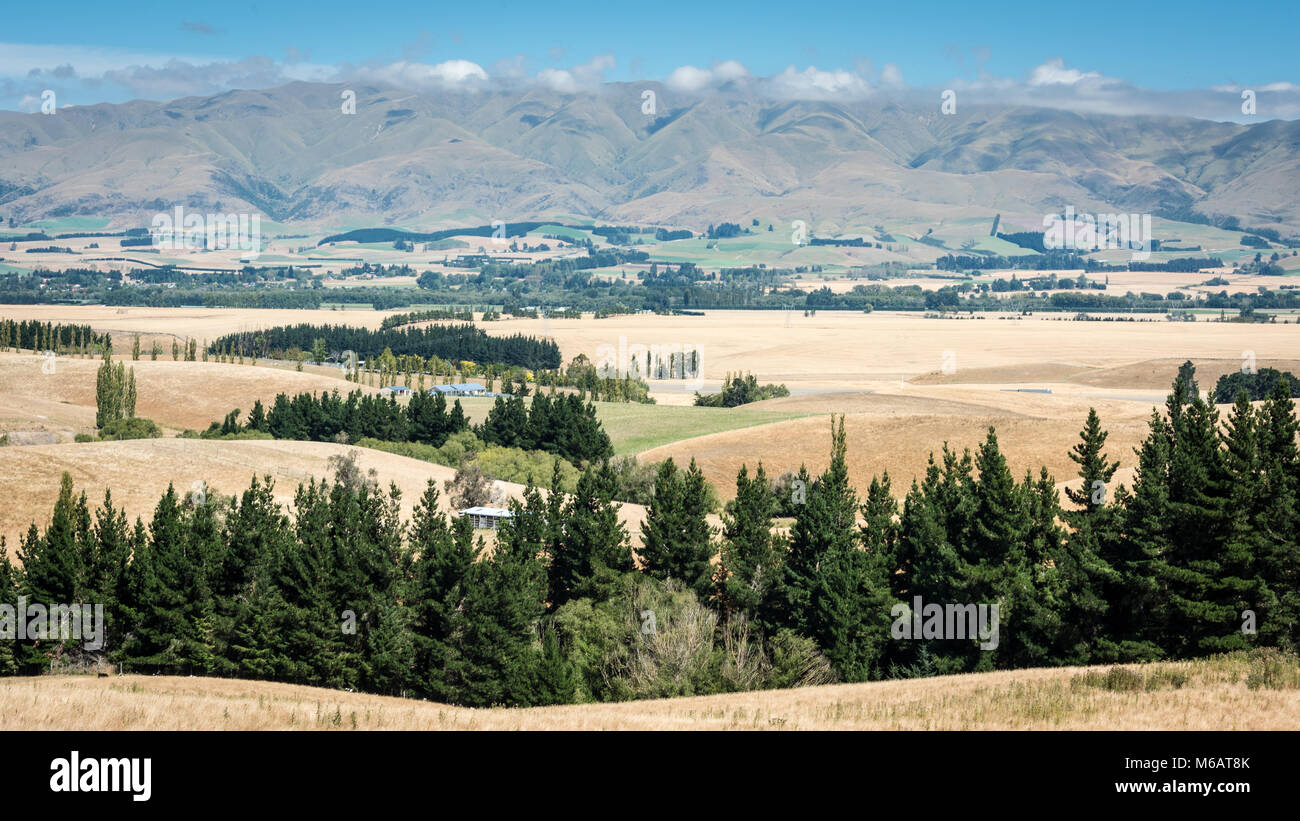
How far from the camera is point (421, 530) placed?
58844 mm

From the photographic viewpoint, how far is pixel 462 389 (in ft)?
583

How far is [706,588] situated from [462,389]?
120967 millimetres

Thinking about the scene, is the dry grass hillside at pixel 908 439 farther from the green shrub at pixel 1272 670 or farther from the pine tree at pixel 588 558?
the green shrub at pixel 1272 670

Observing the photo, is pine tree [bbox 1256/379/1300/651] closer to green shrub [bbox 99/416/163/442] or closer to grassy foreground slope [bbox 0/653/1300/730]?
grassy foreground slope [bbox 0/653/1300/730]

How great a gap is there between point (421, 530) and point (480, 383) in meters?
134

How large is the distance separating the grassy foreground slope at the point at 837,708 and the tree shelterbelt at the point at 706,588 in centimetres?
640

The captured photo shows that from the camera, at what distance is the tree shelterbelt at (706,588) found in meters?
48.5

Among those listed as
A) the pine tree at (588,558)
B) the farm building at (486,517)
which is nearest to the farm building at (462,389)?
the farm building at (486,517)

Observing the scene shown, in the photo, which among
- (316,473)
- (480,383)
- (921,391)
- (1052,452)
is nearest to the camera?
(316,473)

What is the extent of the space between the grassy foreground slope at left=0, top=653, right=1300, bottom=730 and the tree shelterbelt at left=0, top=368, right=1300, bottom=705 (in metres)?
6.40

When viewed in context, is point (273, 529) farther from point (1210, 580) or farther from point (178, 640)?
point (1210, 580)

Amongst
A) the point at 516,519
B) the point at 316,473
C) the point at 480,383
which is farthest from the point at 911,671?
the point at 480,383

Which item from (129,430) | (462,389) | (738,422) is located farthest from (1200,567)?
(462,389)

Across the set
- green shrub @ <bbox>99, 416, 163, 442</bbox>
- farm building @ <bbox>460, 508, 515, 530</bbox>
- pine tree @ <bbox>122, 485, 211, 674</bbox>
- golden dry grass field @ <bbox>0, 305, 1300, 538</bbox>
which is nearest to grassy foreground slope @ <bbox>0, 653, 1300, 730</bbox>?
pine tree @ <bbox>122, 485, 211, 674</bbox>
